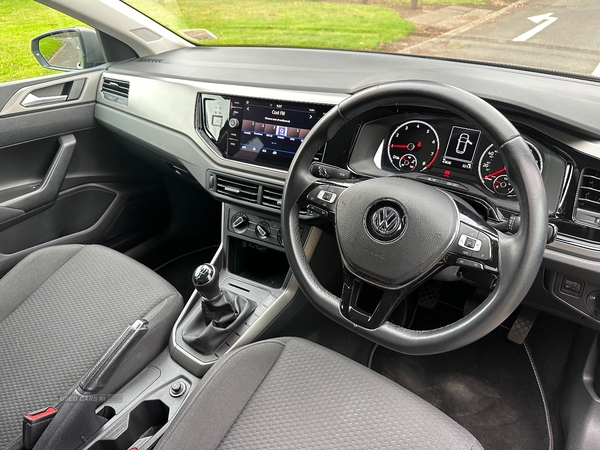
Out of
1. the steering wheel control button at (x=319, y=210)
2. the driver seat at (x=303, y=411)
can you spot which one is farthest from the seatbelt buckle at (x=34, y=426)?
the steering wheel control button at (x=319, y=210)

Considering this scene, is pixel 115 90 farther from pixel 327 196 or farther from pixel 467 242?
pixel 467 242

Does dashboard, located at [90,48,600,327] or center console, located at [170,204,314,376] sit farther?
center console, located at [170,204,314,376]

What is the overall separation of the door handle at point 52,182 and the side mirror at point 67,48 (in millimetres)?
368

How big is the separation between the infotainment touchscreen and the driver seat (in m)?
0.63

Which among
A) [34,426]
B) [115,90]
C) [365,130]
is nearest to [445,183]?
[365,130]

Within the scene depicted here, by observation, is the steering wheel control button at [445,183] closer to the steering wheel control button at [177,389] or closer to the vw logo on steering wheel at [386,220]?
the vw logo on steering wheel at [386,220]

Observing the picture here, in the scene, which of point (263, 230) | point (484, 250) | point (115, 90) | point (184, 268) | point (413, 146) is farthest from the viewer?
point (184, 268)

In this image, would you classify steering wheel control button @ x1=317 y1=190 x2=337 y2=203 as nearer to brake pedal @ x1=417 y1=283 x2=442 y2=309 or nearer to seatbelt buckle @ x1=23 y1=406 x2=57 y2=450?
seatbelt buckle @ x1=23 y1=406 x2=57 y2=450

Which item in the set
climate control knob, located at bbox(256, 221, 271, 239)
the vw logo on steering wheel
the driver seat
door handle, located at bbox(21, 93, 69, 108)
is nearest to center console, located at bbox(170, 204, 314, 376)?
climate control knob, located at bbox(256, 221, 271, 239)

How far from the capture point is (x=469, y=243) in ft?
3.04

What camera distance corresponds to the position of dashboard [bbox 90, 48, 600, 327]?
1087 mm

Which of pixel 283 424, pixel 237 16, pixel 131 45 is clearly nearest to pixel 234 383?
pixel 283 424

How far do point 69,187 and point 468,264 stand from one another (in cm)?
166

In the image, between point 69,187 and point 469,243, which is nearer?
→ point 469,243
